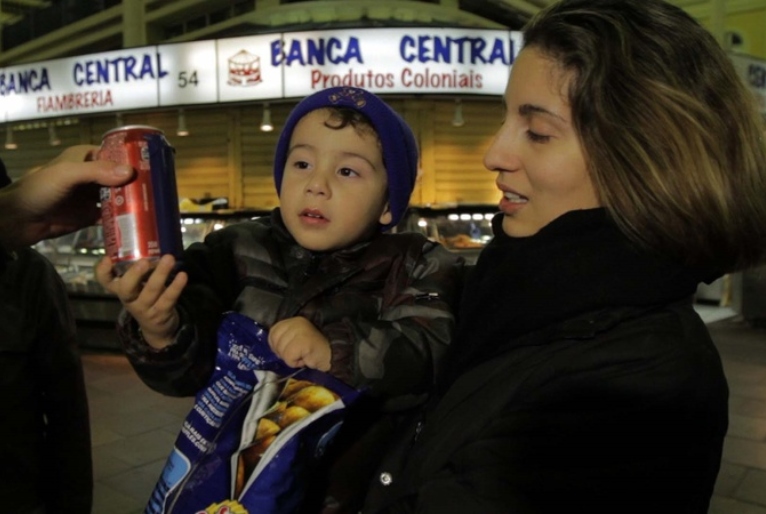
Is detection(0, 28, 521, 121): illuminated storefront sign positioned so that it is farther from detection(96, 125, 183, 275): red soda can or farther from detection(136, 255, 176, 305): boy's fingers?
detection(136, 255, 176, 305): boy's fingers

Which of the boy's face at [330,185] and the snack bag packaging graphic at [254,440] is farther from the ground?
the boy's face at [330,185]

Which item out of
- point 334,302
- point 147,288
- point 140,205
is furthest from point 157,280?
point 334,302

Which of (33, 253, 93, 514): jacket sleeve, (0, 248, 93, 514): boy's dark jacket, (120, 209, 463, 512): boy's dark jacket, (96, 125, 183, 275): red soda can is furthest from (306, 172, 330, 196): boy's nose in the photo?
(33, 253, 93, 514): jacket sleeve

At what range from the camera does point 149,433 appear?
17.0 feet

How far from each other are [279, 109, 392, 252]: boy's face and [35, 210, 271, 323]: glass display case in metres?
5.91

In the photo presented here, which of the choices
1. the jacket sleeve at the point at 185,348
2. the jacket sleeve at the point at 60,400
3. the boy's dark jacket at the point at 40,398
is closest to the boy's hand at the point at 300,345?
the jacket sleeve at the point at 185,348

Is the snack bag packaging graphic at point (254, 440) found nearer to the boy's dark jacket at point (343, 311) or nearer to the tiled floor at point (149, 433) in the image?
the boy's dark jacket at point (343, 311)

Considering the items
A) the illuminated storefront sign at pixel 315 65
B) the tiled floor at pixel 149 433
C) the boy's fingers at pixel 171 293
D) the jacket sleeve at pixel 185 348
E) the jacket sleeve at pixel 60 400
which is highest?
the illuminated storefront sign at pixel 315 65

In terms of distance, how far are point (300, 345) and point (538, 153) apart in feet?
2.03

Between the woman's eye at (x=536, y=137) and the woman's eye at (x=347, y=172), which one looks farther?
the woman's eye at (x=347, y=172)

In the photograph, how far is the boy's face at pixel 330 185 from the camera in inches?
65.3

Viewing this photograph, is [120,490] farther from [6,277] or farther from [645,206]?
[645,206]

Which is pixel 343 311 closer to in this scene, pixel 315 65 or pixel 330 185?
pixel 330 185

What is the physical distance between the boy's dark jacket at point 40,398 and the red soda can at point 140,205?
483 mm
